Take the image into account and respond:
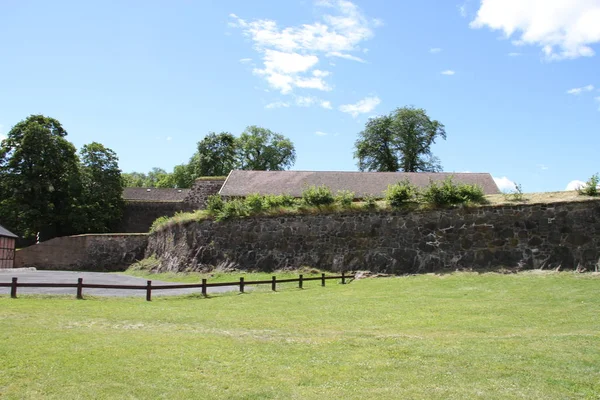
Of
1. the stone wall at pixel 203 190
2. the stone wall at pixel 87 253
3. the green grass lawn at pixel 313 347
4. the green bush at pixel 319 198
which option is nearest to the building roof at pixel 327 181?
the stone wall at pixel 203 190

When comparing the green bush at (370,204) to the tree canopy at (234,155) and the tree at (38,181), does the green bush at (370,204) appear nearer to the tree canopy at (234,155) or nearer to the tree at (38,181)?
the tree at (38,181)

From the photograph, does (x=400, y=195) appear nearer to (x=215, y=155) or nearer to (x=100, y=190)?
(x=100, y=190)

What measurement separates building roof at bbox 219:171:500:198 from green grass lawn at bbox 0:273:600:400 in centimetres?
2022

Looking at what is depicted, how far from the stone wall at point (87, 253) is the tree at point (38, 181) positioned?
4.45m

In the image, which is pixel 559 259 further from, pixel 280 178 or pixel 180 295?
pixel 280 178

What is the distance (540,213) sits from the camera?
64.0ft

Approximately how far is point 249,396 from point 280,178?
31318 mm

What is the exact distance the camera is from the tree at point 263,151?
70125mm

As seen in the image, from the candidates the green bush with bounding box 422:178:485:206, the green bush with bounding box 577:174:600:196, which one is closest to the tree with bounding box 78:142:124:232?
the green bush with bounding box 422:178:485:206

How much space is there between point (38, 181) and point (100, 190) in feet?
18.5

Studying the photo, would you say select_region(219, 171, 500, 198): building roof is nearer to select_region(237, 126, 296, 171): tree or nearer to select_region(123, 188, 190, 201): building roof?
select_region(123, 188, 190, 201): building roof

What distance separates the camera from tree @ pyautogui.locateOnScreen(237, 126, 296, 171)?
230 feet

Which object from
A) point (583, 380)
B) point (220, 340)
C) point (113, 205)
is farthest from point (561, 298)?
point (113, 205)

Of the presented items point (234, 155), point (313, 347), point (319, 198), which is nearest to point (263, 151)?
point (234, 155)
